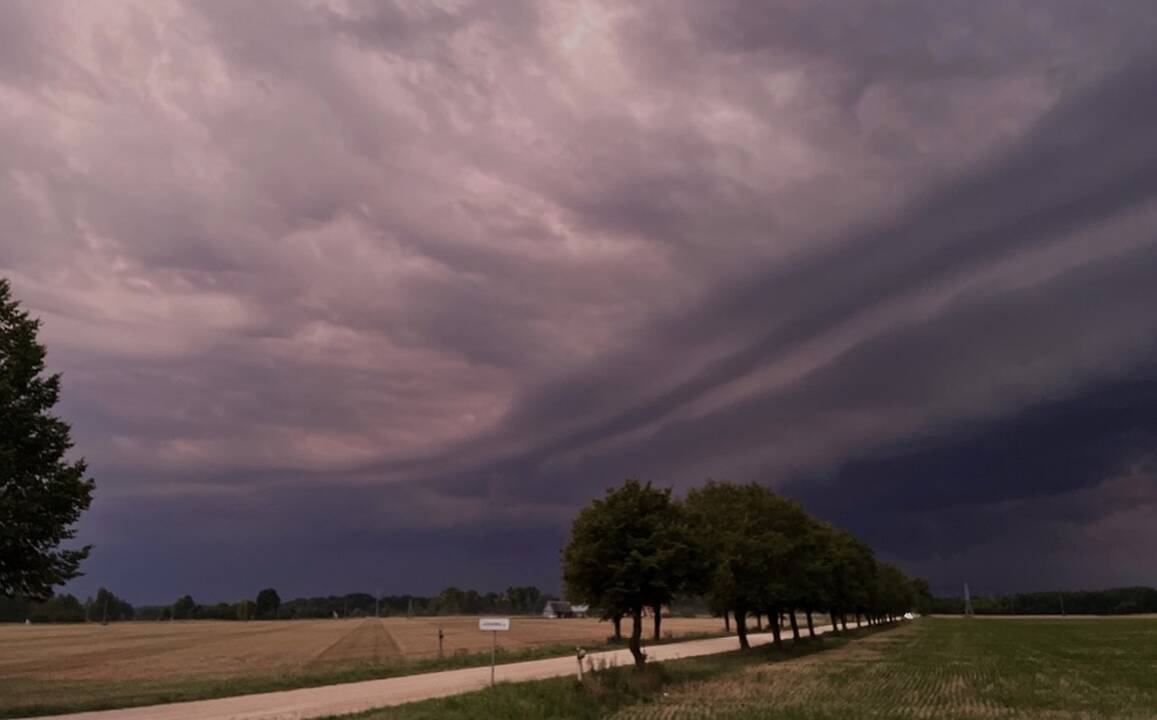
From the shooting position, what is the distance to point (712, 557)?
49.1 m

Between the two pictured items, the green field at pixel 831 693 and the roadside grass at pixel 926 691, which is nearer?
the green field at pixel 831 693

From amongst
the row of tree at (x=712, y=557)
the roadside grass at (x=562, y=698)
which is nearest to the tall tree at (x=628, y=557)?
the row of tree at (x=712, y=557)

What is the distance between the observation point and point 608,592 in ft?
141

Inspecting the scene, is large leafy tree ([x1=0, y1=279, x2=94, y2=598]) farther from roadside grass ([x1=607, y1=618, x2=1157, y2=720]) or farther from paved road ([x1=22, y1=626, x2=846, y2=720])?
roadside grass ([x1=607, y1=618, x2=1157, y2=720])

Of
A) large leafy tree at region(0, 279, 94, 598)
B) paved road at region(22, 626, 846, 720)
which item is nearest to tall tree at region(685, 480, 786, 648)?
paved road at region(22, 626, 846, 720)

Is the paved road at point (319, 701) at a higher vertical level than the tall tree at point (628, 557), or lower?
lower

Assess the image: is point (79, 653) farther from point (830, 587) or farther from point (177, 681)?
point (830, 587)

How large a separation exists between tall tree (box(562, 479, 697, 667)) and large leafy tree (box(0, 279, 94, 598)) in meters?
22.5

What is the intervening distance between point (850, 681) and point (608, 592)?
13.5 m

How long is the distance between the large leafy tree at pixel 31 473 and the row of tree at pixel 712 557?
23.0 m

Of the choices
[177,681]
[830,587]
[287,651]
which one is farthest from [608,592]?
[830,587]

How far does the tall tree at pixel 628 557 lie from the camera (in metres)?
42.8

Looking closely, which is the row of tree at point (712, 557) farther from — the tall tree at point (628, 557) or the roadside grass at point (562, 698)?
the roadside grass at point (562, 698)

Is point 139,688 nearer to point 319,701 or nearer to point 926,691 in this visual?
point 319,701
